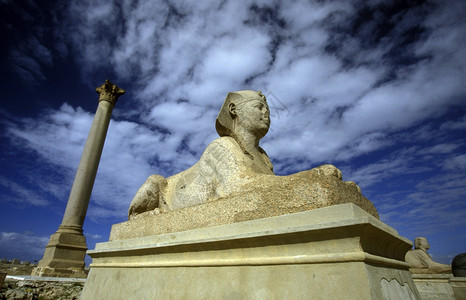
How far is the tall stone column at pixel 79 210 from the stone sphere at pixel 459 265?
10679mm

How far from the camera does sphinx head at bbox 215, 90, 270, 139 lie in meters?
3.62

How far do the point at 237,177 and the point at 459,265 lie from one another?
25.3 ft

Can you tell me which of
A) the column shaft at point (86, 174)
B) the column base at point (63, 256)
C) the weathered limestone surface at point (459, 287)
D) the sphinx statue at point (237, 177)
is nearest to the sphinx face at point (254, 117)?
the sphinx statue at point (237, 177)

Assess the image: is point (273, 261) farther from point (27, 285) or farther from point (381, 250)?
point (27, 285)

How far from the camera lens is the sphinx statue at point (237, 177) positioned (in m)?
2.22

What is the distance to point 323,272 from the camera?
1.72 meters

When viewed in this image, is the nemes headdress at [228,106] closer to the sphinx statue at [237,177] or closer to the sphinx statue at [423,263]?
the sphinx statue at [237,177]

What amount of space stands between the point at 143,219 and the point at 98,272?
1.01 m

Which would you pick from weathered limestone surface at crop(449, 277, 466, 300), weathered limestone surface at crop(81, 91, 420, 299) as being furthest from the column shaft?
weathered limestone surface at crop(449, 277, 466, 300)

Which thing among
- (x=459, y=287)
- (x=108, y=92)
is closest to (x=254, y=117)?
(x=459, y=287)

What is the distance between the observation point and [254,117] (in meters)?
3.63

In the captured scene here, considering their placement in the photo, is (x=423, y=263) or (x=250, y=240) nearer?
(x=250, y=240)

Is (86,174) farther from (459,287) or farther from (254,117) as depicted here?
(459,287)

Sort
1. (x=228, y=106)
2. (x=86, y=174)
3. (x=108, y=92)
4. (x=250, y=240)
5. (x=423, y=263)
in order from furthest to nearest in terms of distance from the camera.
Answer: (x=108, y=92), (x=86, y=174), (x=423, y=263), (x=228, y=106), (x=250, y=240)
